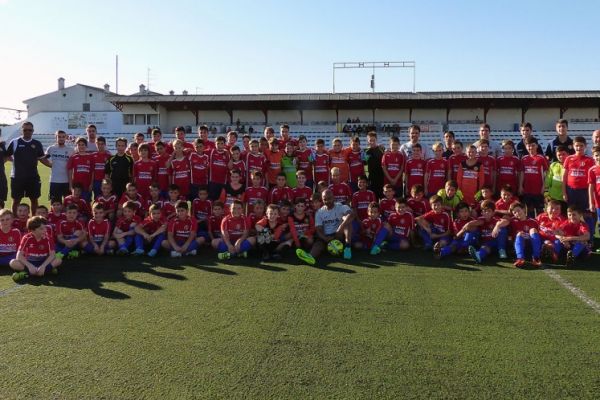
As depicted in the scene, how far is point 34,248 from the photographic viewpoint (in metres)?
5.26

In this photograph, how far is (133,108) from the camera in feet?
113

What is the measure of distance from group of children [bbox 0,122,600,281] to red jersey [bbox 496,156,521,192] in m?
0.02

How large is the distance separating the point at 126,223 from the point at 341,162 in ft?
12.0

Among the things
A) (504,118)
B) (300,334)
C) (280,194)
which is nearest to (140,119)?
(504,118)

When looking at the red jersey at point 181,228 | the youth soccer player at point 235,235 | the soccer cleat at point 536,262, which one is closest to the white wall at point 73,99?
the red jersey at point 181,228

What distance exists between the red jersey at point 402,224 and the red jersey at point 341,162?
5.36ft

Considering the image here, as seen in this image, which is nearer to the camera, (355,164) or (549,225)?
(549,225)

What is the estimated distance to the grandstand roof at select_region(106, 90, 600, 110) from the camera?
1195 inches

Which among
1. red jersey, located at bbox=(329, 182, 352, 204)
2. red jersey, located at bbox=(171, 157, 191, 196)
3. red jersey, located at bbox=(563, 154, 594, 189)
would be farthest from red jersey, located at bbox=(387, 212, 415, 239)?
red jersey, located at bbox=(171, 157, 191, 196)

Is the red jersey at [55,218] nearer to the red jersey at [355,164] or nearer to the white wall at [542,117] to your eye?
the red jersey at [355,164]

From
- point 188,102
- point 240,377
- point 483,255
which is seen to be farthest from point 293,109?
point 240,377

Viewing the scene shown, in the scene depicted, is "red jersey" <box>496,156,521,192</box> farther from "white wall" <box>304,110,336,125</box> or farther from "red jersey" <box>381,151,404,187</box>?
"white wall" <box>304,110,336,125</box>

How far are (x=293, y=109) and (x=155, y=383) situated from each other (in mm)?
30995

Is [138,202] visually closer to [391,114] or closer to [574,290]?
[574,290]
